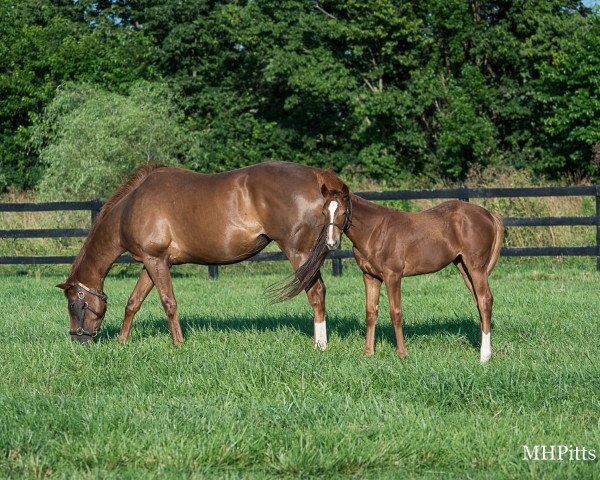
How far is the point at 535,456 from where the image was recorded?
4.69 metres

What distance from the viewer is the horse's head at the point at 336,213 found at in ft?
23.1

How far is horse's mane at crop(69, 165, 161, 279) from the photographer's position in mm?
9068

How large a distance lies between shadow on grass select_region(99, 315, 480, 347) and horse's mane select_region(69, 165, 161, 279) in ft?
2.77

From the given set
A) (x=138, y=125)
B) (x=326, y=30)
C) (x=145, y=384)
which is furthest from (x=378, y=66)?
(x=145, y=384)

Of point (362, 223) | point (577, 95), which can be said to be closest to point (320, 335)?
point (362, 223)

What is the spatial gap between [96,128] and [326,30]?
11.3 m

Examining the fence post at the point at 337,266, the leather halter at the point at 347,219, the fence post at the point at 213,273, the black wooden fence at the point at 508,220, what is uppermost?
the leather halter at the point at 347,219

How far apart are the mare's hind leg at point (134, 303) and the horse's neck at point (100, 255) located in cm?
33

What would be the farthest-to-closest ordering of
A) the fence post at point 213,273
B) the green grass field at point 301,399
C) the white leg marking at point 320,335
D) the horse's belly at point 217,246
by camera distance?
the fence post at point 213,273 → the horse's belly at point 217,246 → the white leg marking at point 320,335 → the green grass field at point 301,399

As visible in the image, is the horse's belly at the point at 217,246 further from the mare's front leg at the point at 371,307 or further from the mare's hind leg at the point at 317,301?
the mare's front leg at the point at 371,307

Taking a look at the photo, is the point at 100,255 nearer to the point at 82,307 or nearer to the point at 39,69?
the point at 82,307

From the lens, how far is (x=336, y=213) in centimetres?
712

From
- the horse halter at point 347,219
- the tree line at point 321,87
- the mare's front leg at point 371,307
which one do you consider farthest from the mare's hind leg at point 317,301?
the tree line at point 321,87

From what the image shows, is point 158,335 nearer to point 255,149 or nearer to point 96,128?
point 96,128
